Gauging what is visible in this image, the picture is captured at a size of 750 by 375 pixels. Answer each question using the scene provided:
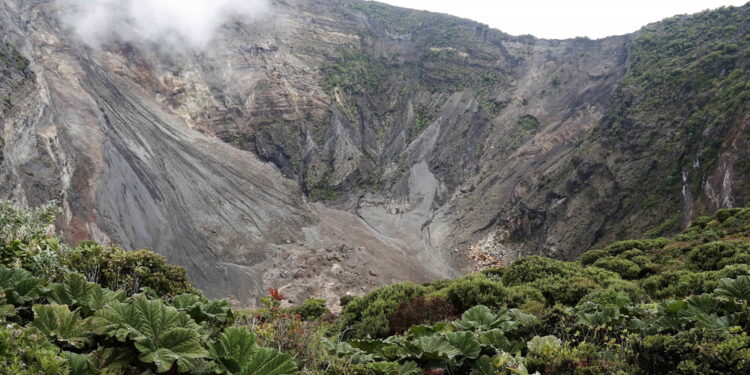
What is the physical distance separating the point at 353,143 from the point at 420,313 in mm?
56240

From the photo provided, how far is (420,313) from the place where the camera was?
11.5 meters

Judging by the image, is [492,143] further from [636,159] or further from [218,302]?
[218,302]

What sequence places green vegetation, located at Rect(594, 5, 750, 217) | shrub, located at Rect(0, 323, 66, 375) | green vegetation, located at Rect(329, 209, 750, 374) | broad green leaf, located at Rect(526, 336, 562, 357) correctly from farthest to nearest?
green vegetation, located at Rect(594, 5, 750, 217), broad green leaf, located at Rect(526, 336, 562, 357), green vegetation, located at Rect(329, 209, 750, 374), shrub, located at Rect(0, 323, 66, 375)

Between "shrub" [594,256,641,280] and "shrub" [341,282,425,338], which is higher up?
"shrub" [594,256,641,280]

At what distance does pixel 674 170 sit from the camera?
3341 centimetres

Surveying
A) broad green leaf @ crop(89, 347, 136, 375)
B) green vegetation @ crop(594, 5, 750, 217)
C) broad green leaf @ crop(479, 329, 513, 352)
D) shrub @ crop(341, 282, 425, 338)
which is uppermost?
green vegetation @ crop(594, 5, 750, 217)

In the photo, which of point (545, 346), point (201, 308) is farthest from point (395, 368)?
point (201, 308)

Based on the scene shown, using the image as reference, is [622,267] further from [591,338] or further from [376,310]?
[591,338]

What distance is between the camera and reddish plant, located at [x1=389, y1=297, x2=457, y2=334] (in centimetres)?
1121

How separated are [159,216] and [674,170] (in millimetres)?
39144

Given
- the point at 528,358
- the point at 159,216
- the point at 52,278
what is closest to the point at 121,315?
the point at 52,278

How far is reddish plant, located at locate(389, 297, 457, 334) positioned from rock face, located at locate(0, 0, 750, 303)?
21.3m

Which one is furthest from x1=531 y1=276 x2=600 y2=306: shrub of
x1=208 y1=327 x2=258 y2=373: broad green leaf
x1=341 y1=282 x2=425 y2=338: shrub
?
x1=208 y1=327 x2=258 y2=373: broad green leaf

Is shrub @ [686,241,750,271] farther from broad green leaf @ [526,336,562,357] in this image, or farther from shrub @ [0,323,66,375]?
shrub @ [0,323,66,375]
